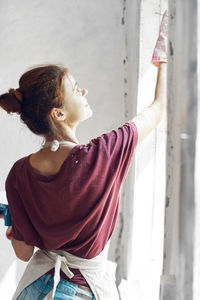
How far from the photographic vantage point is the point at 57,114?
1262mm

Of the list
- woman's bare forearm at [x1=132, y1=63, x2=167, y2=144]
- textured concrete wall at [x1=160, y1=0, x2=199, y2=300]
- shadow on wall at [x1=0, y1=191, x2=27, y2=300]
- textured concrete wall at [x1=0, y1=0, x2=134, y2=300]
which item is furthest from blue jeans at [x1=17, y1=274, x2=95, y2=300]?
shadow on wall at [x1=0, y1=191, x2=27, y2=300]

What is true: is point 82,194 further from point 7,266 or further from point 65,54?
point 7,266

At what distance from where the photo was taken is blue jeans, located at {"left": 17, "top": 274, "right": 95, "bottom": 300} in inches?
47.8

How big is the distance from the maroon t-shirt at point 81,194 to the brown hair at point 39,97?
0.43 feet

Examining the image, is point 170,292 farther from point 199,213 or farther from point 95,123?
point 95,123

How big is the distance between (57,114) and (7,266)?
1434mm

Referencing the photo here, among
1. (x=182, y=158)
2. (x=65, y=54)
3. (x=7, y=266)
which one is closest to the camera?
(x=182, y=158)

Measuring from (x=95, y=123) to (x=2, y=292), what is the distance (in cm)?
112

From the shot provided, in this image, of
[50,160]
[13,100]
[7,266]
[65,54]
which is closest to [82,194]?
[50,160]

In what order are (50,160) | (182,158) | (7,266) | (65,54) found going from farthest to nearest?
(7,266) → (65,54) → (50,160) → (182,158)

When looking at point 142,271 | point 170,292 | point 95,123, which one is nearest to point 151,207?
point 142,271

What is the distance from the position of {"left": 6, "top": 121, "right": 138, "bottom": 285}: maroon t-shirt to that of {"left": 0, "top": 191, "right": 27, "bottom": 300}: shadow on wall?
3.82 ft

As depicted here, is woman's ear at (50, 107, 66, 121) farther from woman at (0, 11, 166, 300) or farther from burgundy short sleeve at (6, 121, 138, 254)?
burgundy short sleeve at (6, 121, 138, 254)

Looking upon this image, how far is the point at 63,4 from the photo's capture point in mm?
2307
